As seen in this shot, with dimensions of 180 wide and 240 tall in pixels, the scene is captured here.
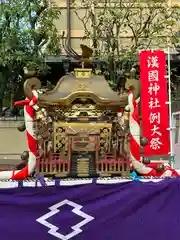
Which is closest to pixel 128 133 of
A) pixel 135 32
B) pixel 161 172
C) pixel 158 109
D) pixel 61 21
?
pixel 161 172

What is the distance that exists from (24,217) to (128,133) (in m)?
2.21

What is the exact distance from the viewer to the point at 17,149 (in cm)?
1281

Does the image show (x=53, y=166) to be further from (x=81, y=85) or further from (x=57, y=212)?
(x=57, y=212)

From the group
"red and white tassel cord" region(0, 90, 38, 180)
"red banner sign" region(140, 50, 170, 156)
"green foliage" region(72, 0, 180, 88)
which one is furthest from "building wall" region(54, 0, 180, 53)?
"red and white tassel cord" region(0, 90, 38, 180)

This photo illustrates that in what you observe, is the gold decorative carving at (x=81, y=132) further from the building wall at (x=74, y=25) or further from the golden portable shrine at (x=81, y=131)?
the building wall at (x=74, y=25)

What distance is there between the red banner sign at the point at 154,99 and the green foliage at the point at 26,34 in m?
3.70

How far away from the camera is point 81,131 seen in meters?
5.53

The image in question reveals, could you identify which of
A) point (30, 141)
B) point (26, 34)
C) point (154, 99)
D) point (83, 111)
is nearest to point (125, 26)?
point (26, 34)

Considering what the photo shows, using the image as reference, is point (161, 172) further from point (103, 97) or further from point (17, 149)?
point (17, 149)

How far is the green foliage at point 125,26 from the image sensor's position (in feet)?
37.8

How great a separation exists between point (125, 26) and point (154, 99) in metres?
3.82

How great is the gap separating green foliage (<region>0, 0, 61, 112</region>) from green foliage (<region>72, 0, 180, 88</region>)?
1.21 meters

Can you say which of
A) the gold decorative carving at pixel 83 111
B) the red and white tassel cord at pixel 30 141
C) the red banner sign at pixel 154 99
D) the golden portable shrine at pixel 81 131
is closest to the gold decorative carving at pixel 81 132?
the golden portable shrine at pixel 81 131

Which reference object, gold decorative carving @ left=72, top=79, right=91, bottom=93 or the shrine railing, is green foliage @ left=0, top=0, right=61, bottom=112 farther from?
the shrine railing
